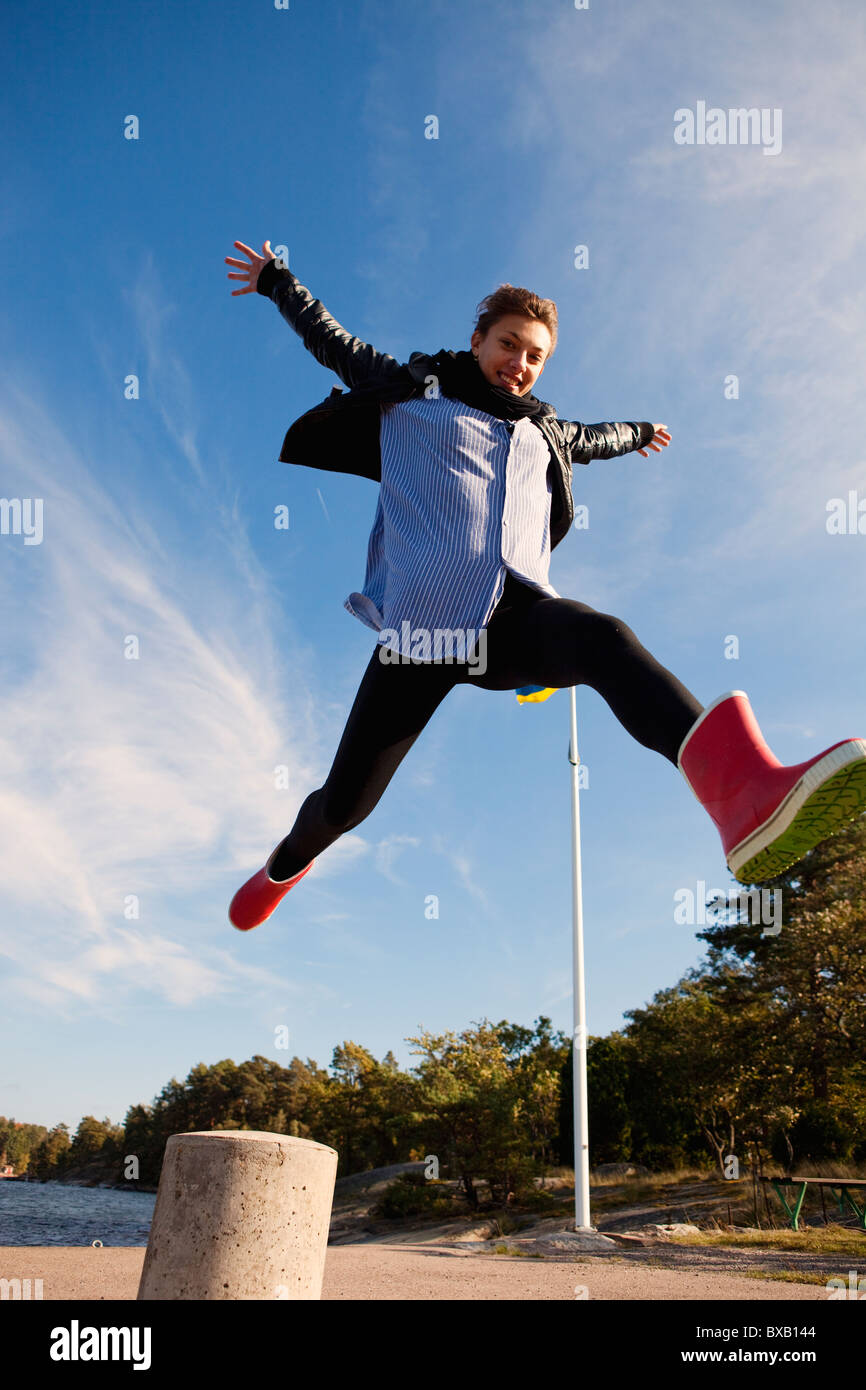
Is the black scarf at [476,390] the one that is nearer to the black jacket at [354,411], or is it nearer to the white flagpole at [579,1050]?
the black jacket at [354,411]

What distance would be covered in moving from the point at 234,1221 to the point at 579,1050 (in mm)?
12238

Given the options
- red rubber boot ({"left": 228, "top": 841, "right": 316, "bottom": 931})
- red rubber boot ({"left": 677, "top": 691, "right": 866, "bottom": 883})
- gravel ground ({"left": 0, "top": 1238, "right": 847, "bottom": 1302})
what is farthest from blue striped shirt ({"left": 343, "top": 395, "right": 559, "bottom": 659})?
gravel ground ({"left": 0, "top": 1238, "right": 847, "bottom": 1302})

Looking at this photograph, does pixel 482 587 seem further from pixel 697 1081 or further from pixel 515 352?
pixel 697 1081

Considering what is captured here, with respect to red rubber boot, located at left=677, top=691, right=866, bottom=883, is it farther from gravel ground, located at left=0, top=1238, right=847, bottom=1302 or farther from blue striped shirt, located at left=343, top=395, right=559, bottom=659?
gravel ground, located at left=0, top=1238, right=847, bottom=1302

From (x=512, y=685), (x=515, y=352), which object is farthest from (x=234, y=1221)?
(x=515, y=352)

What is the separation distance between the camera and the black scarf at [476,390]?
280 centimetres

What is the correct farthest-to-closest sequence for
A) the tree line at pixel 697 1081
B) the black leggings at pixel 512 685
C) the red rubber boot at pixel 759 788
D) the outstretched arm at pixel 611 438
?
1. the tree line at pixel 697 1081
2. the outstretched arm at pixel 611 438
3. the black leggings at pixel 512 685
4. the red rubber boot at pixel 759 788

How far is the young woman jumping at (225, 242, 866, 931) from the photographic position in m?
1.88

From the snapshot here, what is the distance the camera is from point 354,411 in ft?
9.49

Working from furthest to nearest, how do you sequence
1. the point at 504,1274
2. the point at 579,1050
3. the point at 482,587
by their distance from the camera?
the point at 579,1050 → the point at 504,1274 → the point at 482,587

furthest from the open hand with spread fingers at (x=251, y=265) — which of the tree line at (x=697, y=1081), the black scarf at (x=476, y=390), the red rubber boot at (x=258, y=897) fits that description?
the tree line at (x=697, y=1081)

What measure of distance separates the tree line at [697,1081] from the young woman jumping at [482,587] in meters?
9.88
